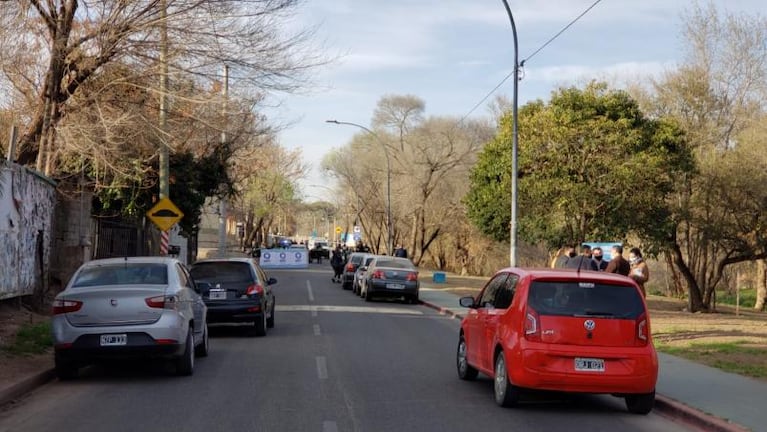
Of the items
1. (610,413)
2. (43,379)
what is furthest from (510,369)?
(43,379)

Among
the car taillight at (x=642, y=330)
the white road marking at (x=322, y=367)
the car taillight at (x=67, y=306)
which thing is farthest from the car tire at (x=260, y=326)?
the car taillight at (x=642, y=330)

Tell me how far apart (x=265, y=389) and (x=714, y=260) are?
30.7 meters

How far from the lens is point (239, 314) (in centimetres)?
1681

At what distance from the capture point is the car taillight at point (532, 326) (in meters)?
9.46

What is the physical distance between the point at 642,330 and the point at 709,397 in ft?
5.64

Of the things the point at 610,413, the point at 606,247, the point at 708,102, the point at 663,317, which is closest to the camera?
the point at 610,413

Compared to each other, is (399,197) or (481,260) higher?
(399,197)

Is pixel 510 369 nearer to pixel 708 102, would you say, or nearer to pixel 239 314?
pixel 239 314

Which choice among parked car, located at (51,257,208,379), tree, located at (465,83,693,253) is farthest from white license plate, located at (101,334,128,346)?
tree, located at (465,83,693,253)

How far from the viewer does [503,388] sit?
32.2 feet

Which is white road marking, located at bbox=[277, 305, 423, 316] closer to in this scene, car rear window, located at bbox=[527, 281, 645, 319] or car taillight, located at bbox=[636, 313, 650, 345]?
car rear window, located at bbox=[527, 281, 645, 319]

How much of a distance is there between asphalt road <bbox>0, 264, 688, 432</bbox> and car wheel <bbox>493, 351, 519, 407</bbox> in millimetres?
167

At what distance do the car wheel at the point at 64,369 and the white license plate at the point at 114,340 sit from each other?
2.12 feet

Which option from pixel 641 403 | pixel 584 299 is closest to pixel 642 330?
pixel 584 299
